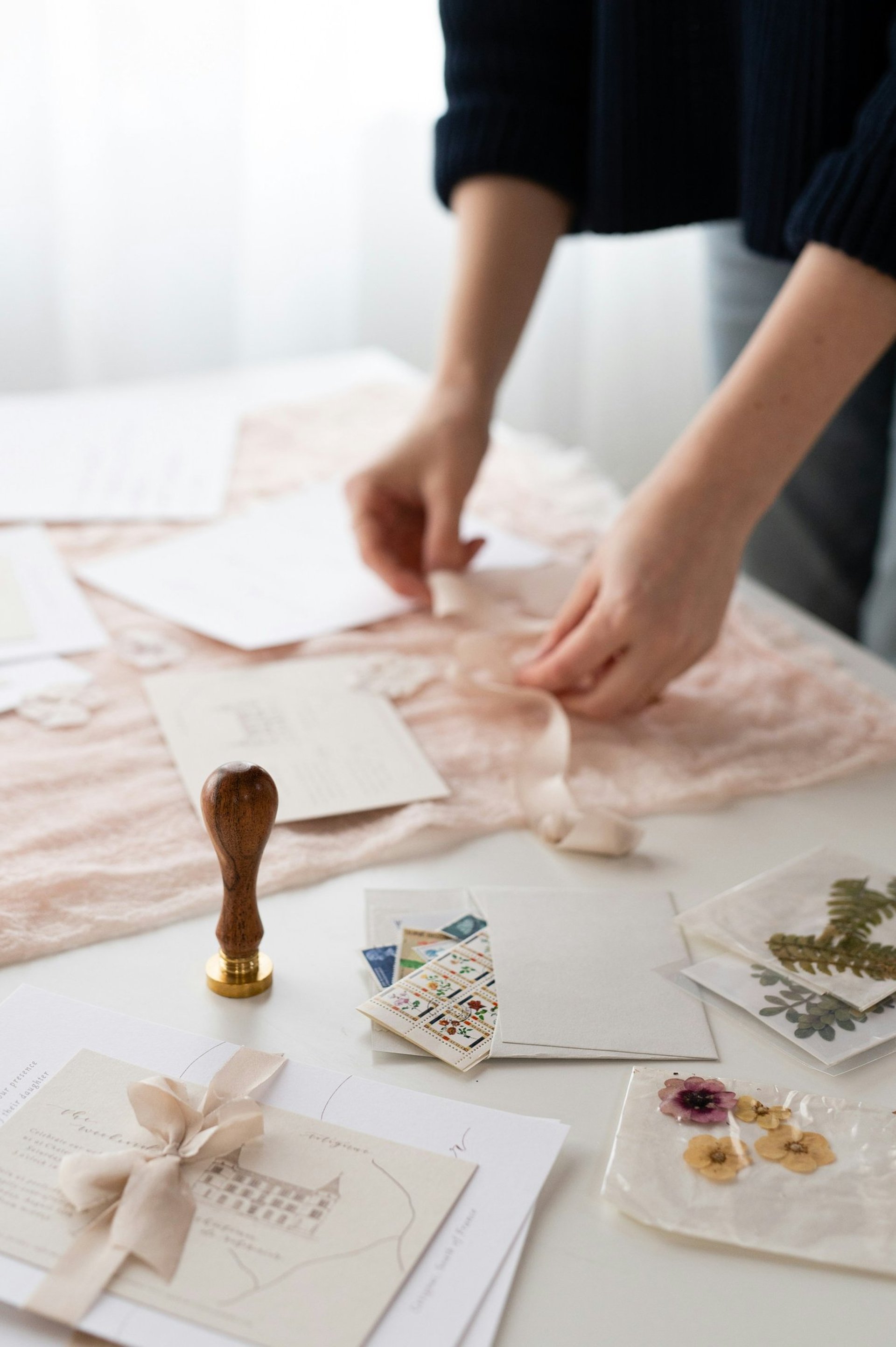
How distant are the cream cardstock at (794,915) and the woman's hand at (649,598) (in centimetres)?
18

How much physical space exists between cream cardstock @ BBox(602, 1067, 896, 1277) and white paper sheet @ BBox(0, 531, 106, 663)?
0.58 metres

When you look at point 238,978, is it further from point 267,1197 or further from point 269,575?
point 269,575

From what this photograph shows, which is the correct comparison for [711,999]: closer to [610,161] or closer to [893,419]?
[610,161]

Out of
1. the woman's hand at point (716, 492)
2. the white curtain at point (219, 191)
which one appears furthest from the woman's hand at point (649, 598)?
the white curtain at point (219, 191)

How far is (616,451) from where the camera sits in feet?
8.46

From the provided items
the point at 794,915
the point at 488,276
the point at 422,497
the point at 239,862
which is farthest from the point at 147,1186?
the point at 488,276

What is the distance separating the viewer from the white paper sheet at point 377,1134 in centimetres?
41

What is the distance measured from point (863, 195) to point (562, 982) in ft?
1.81

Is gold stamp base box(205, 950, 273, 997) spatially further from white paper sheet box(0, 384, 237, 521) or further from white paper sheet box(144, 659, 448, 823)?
white paper sheet box(0, 384, 237, 521)

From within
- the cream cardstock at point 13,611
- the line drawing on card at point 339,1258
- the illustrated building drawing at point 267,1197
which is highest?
the line drawing on card at point 339,1258

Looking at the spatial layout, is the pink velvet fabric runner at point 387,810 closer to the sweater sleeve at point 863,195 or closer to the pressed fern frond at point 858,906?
the pressed fern frond at point 858,906

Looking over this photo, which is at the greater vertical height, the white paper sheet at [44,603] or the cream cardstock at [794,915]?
the cream cardstock at [794,915]

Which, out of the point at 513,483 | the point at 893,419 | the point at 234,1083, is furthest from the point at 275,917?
the point at 893,419

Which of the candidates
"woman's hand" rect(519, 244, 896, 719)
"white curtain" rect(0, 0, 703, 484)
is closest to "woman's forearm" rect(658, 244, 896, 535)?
"woman's hand" rect(519, 244, 896, 719)
